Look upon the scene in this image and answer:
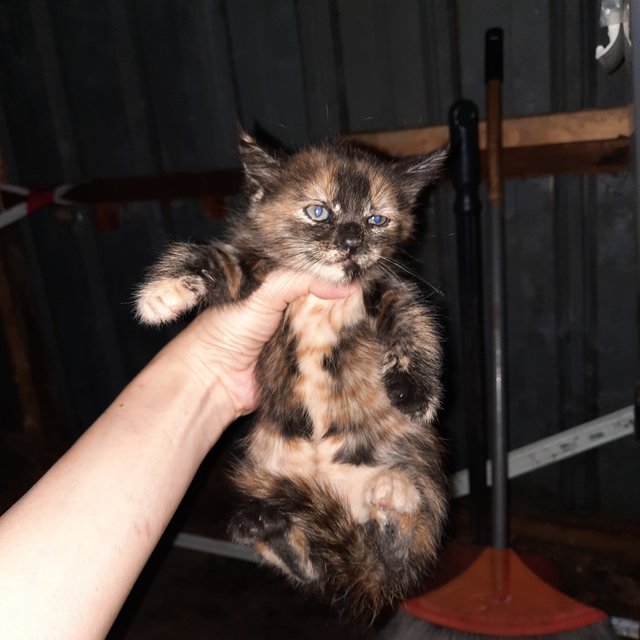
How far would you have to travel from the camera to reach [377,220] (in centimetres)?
212

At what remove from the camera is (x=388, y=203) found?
215cm

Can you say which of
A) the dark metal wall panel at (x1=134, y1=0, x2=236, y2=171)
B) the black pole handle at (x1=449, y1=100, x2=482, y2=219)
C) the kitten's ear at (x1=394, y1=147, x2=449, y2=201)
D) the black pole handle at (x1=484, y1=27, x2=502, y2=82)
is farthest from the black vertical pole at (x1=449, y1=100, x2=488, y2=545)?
the dark metal wall panel at (x1=134, y1=0, x2=236, y2=171)

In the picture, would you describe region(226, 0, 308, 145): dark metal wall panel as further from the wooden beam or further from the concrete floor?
the concrete floor

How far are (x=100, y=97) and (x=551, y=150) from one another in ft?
9.75

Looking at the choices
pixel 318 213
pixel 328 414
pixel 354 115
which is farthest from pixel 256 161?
pixel 354 115

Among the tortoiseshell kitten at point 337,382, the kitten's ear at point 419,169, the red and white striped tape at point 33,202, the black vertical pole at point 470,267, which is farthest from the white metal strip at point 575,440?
the red and white striped tape at point 33,202

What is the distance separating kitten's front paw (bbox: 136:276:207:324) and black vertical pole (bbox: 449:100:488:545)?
1377 millimetres

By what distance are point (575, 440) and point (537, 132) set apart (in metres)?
1.71

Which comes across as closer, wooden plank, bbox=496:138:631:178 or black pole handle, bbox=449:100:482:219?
black pole handle, bbox=449:100:482:219

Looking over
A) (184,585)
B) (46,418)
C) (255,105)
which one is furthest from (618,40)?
(46,418)

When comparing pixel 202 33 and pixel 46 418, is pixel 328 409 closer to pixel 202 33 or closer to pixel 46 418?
pixel 202 33

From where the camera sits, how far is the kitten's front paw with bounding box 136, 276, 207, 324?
182 cm

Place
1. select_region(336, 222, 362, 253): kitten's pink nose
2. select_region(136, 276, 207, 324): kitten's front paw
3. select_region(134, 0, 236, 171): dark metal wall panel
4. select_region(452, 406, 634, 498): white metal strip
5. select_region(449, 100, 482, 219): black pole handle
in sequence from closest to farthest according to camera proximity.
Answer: select_region(136, 276, 207, 324): kitten's front paw < select_region(336, 222, 362, 253): kitten's pink nose < select_region(449, 100, 482, 219): black pole handle < select_region(452, 406, 634, 498): white metal strip < select_region(134, 0, 236, 171): dark metal wall panel

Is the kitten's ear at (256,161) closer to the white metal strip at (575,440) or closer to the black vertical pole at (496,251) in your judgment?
the black vertical pole at (496,251)
